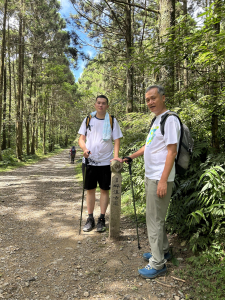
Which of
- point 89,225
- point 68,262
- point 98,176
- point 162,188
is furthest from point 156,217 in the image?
point 89,225

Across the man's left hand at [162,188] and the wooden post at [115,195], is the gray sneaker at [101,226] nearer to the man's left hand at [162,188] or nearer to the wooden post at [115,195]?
the wooden post at [115,195]

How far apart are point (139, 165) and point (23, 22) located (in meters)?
16.8

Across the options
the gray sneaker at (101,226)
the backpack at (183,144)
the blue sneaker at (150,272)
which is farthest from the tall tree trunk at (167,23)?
the blue sneaker at (150,272)

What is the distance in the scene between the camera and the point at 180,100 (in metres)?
4.39

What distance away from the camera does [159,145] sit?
8.04 feet

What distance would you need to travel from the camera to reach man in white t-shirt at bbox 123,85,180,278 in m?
2.33

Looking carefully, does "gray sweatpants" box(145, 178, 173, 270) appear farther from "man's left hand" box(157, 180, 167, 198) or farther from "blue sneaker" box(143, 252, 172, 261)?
"blue sneaker" box(143, 252, 172, 261)

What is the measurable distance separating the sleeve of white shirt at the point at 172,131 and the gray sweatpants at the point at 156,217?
1.68 ft

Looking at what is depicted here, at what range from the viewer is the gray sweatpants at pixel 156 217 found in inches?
97.3

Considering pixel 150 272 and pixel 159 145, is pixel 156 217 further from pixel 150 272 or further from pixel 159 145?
pixel 159 145

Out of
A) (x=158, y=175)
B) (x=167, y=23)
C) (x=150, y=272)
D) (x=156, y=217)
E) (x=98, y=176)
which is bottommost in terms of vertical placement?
(x=150, y=272)

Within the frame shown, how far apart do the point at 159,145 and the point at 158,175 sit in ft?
1.15

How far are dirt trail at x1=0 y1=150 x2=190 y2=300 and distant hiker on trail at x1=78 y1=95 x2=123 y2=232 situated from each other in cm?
63

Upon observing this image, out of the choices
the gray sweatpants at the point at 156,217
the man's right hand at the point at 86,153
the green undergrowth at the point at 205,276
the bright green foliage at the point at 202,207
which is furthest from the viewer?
the man's right hand at the point at 86,153
